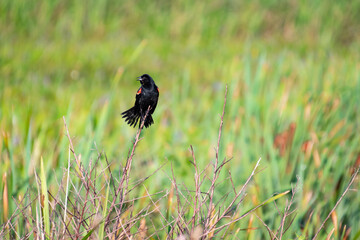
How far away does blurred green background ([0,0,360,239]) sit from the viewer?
6.73 feet

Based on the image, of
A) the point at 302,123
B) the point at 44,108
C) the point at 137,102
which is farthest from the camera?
the point at 44,108

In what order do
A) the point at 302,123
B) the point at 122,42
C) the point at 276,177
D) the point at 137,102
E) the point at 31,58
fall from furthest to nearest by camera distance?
the point at 122,42 → the point at 31,58 → the point at 302,123 → the point at 276,177 → the point at 137,102

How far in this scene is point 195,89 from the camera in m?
5.02

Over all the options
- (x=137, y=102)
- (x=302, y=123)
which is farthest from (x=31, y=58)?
(x=137, y=102)

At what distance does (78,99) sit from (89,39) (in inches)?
125

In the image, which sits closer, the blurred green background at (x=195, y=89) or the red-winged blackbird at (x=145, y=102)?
the red-winged blackbird at (x=145, y=102)

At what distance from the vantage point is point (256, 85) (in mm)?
2574

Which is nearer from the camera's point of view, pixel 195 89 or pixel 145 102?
pixel 145 102

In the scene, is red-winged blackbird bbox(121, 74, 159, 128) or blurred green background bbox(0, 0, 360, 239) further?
blurred green background bbox(0, 0, 360, 239)

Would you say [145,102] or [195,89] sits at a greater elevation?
[145,102]

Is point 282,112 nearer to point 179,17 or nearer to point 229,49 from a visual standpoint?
point 229,49

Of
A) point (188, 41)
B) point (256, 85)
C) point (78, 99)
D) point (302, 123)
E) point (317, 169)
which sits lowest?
point (317, 169)

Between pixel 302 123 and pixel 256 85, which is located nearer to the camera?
pixel 302 123

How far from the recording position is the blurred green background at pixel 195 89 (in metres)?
2.05
